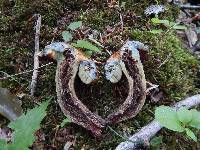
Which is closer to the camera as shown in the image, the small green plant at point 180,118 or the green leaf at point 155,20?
the small green plant at point 180,118

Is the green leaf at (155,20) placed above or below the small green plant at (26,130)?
below

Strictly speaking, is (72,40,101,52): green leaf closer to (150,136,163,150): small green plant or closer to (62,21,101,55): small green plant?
(62,21,101,55): small green plant

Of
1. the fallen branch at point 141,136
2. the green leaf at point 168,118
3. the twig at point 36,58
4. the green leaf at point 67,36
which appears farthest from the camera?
the green leaf at point 67,36

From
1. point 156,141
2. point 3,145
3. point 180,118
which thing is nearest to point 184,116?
point 180,118

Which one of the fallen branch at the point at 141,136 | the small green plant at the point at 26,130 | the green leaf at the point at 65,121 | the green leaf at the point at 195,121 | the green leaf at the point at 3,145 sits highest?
the small green plant at the point at 26,130

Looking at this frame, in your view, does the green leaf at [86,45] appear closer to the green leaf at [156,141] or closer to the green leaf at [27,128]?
the green leaf at [156,141]

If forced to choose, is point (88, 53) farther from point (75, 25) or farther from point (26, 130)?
point (26, 130)

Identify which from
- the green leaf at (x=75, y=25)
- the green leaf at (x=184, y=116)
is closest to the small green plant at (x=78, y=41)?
the green leaf at (x=75, y=25)
